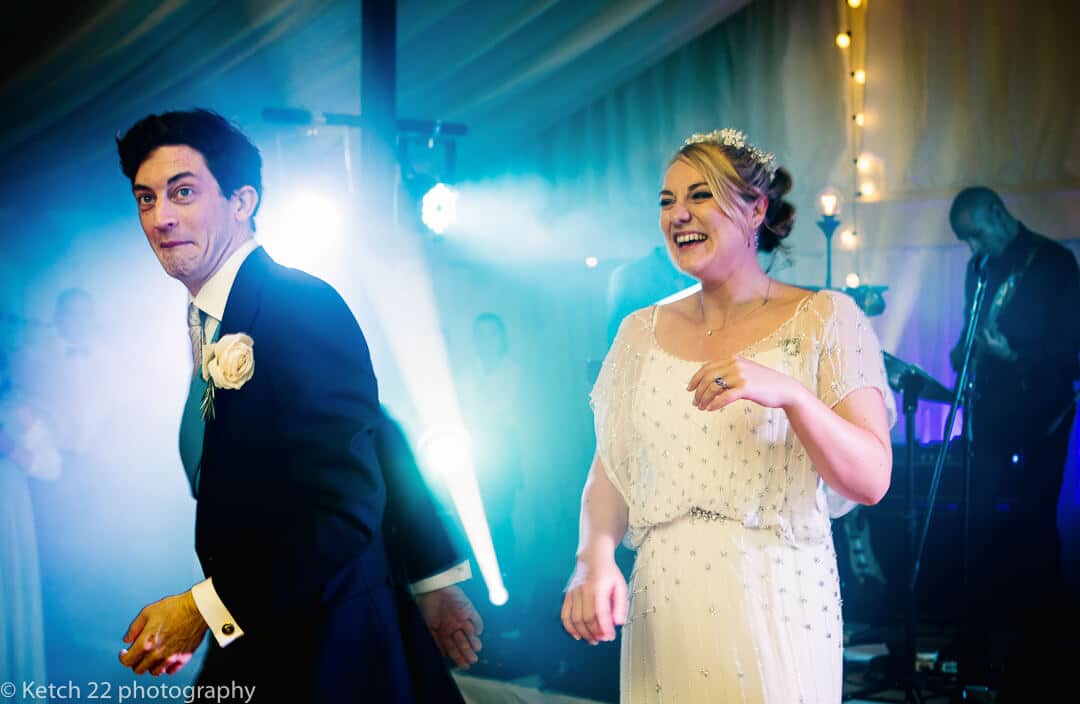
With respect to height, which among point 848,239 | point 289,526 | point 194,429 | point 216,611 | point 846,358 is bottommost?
point 216,611

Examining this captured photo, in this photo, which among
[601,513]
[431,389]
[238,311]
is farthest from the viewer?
[431,389]

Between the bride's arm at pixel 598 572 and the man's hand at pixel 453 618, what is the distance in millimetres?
194

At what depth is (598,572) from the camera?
1787mm

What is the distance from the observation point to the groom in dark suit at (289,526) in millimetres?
1439

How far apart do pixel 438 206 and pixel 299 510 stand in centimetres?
382

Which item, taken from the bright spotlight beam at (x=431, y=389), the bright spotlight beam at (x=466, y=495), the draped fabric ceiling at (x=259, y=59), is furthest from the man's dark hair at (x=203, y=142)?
the bright spotlight beam at (x=466, y=495)

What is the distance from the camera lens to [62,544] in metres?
3.69

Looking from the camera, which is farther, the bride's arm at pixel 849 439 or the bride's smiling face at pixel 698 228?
the bride's smiling face at pixel 698 228

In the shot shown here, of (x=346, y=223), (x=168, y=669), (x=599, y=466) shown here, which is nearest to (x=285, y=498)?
(x=168, y=669)

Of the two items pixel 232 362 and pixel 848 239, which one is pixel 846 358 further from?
pixel 848 239

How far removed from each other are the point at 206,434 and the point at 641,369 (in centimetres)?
84

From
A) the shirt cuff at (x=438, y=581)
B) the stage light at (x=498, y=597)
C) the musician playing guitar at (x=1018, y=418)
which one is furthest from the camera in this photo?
the stage light at (x=498, y=597)

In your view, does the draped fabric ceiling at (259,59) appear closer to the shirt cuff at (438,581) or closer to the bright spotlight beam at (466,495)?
the bright spotlight beam at (466,495)

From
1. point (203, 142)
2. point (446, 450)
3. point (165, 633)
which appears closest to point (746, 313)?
point (203, 142)
